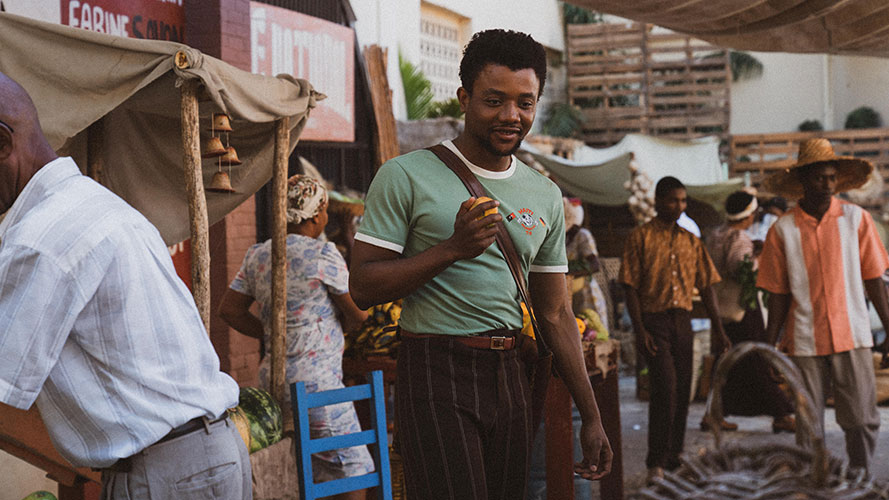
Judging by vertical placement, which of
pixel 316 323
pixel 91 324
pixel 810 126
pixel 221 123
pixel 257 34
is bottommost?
pixel 316 323

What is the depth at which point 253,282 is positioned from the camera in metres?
5.63

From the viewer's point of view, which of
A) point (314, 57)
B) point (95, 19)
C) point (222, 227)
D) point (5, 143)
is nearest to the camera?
point (5, 143)

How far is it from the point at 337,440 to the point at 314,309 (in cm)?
108

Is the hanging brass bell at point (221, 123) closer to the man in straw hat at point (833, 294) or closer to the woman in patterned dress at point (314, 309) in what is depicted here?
the woman in patterned dress at point (314, 309)

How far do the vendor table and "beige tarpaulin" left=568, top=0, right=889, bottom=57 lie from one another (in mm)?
1963

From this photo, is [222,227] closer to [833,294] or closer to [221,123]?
[221,123]

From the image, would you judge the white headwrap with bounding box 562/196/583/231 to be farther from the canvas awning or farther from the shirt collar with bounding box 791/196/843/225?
the canvas awning

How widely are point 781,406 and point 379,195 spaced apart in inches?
273

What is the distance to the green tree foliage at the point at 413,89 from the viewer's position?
14.6 m

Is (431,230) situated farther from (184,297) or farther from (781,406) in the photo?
(781,406)

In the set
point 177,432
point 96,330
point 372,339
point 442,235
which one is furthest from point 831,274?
point 96,330

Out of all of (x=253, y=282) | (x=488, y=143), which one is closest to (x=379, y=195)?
(x=488, y=143)

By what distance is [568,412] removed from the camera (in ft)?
16.8

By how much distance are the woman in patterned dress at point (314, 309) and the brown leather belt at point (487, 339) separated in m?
2.57
